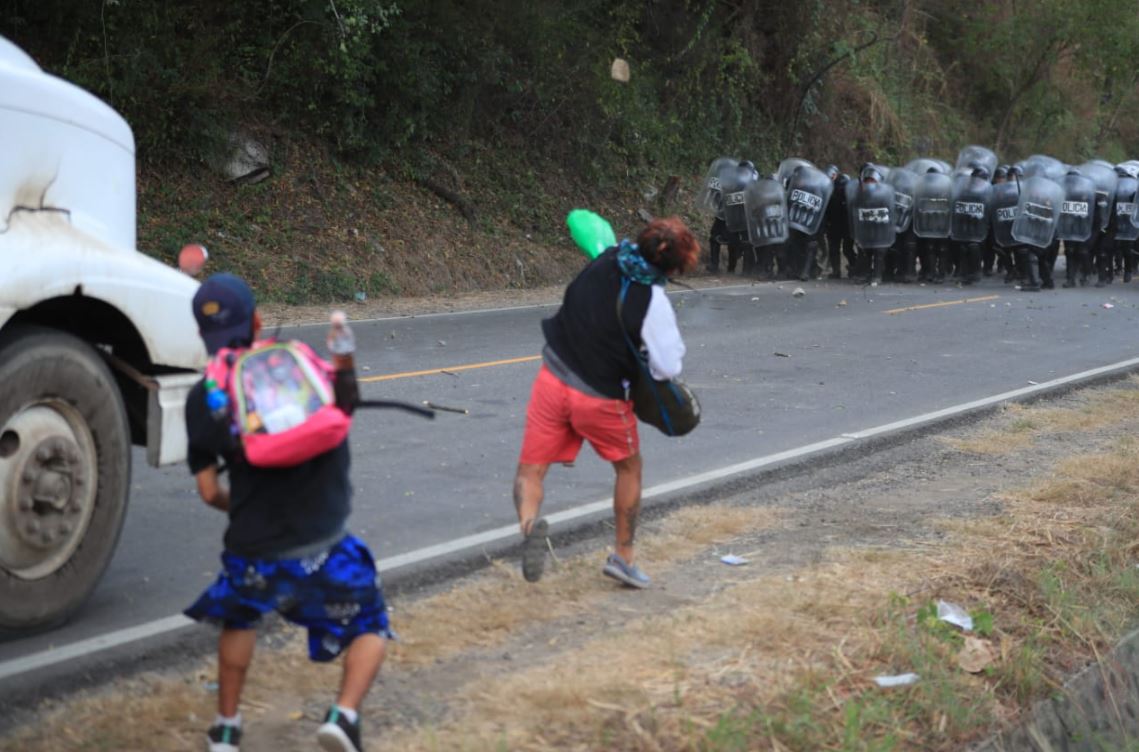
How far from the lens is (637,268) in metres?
5.93

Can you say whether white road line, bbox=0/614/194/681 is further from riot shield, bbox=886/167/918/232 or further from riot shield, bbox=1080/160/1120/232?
riot shield, bbox=1080/160/1120/232

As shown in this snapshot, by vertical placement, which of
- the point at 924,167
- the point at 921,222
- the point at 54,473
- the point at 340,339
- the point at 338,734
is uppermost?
the point at 340,339

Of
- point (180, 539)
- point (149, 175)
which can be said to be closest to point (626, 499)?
point (180, 539)

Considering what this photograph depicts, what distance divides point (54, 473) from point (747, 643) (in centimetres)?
251

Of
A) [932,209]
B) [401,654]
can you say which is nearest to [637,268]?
[401,654]

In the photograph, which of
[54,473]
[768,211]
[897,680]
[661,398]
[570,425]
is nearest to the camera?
[897,680]

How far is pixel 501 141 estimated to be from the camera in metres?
25.4

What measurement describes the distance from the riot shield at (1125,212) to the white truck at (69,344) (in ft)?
72.7

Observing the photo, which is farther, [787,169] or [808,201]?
[787,169]

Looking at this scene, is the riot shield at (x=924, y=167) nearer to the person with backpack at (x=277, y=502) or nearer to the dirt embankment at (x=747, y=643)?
the dirt embankment at (x=747, y=643)

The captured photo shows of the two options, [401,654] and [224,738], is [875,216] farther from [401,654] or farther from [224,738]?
[224,738]

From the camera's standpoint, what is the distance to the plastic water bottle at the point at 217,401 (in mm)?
3951

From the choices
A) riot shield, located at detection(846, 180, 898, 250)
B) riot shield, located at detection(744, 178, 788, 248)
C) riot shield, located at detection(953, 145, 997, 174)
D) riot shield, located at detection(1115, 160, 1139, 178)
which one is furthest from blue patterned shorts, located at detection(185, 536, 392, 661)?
riot shield, located at detection(953, 145, 997, 174)

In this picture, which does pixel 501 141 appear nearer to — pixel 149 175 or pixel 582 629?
pixel 149 175
